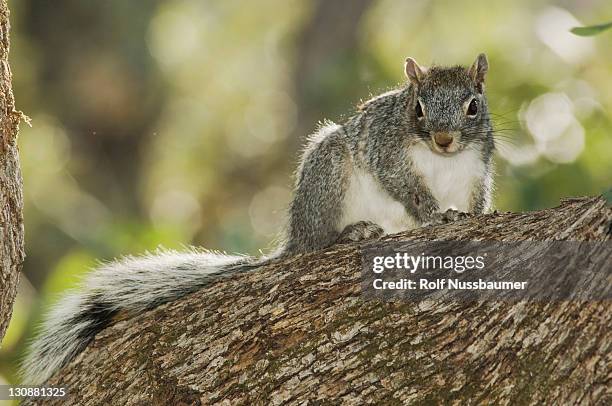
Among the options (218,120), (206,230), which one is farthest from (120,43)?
(218,120)

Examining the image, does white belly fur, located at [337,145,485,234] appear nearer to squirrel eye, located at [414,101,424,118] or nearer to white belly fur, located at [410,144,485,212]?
white belly fur, located at [410,144,485,212]

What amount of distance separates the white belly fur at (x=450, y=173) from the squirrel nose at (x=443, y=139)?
18cm

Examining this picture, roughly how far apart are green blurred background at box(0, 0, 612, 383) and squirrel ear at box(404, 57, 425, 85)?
0.77m

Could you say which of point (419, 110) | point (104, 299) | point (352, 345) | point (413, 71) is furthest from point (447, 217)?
point (104, 299)

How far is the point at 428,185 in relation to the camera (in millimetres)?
4414

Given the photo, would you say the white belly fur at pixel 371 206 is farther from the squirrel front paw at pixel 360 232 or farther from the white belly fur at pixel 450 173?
the white belly fur at pixel 450 173

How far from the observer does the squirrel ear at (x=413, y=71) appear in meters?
4.52

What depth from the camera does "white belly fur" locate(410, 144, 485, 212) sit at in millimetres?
4375

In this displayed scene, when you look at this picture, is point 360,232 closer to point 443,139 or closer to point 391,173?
point 391,173

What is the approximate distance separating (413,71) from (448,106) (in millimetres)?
342

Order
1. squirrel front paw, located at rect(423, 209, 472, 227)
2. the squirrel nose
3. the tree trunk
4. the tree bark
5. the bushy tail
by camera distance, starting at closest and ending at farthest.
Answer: the tree trunk
the tree bark
the bushy tail
squirrel front paw, located at rect(423, 209, 472, 227)
the squirrel nose

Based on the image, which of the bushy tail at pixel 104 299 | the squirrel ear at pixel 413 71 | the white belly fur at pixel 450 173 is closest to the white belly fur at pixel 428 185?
the white belly fur at pixel 450 173

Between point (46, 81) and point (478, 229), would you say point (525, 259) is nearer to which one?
point (478, 229)

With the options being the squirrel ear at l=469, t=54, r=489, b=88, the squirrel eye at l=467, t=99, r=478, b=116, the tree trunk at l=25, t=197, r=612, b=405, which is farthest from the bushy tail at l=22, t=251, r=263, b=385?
the squirrel ear at l=469, t=54, r=489, b=88
